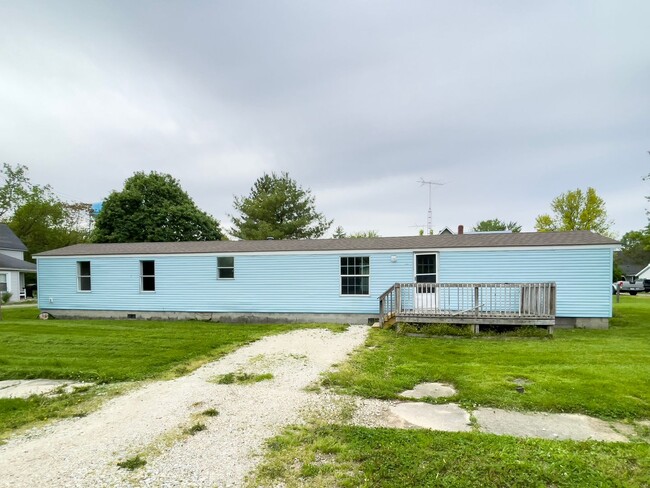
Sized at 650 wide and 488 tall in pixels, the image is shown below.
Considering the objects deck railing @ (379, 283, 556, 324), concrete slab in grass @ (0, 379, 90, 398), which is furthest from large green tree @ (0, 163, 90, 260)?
deck railing @ (379, 283, 556, 324)

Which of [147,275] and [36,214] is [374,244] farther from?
[36,214]

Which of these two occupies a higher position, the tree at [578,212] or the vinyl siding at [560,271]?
the tree at [578,212]

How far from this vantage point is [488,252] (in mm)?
11172

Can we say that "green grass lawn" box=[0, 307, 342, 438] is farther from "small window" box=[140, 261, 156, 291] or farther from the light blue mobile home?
"small window" box=[140, 261, 156, 291]

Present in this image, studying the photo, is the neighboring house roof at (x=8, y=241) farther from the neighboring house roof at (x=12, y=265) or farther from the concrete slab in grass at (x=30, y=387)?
the concrete slab in grass at (x=30, y=387)

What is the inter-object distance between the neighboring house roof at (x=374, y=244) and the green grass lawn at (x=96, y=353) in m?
3.02

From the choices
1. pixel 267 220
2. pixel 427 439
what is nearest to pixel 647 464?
pixel 427 439

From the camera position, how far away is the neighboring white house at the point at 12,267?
2495 centimetres

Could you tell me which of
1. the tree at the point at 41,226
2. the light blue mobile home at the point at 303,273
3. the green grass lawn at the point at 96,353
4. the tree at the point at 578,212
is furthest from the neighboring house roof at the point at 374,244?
the tree at the point at 41,226

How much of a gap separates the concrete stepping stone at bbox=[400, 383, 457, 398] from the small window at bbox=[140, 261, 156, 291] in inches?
482

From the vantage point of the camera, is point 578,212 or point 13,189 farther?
point 13,189

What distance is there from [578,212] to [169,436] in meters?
37.6

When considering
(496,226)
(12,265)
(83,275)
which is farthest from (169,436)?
(496,226)

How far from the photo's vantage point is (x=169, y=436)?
3.65 m
